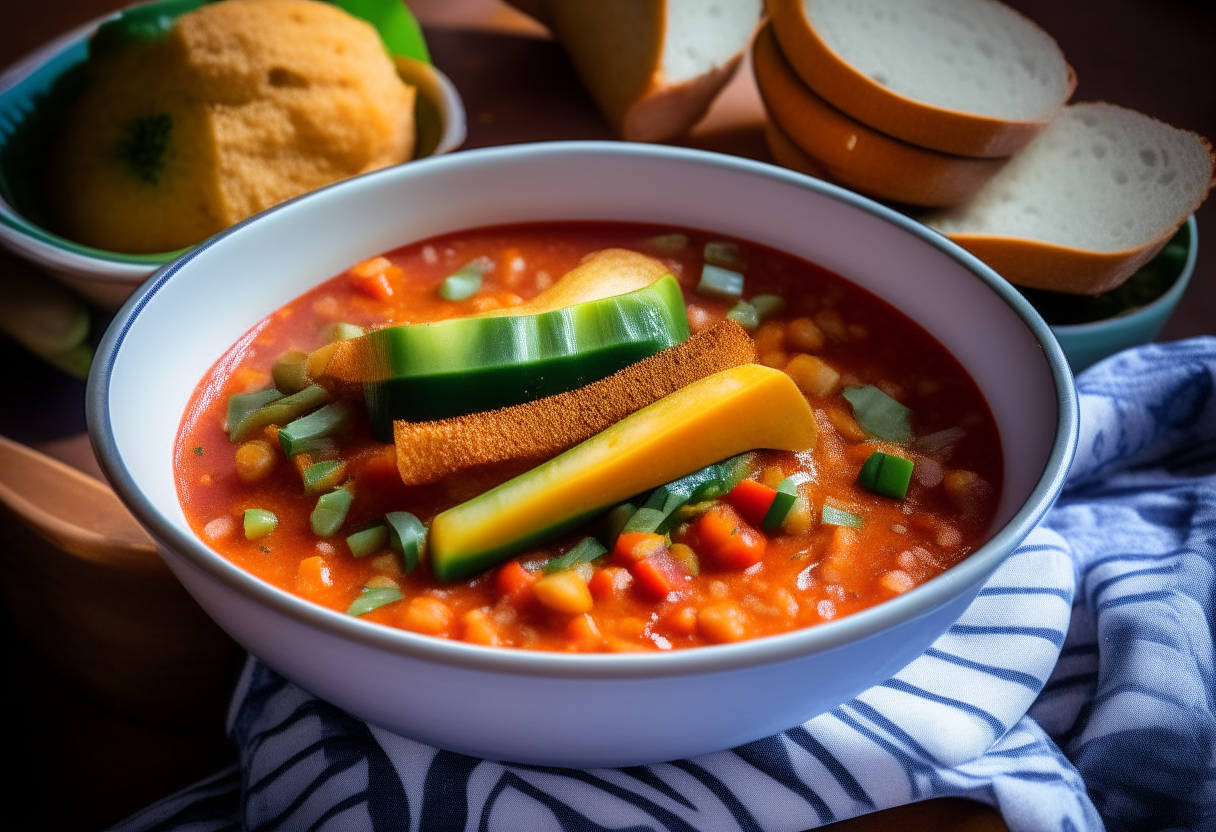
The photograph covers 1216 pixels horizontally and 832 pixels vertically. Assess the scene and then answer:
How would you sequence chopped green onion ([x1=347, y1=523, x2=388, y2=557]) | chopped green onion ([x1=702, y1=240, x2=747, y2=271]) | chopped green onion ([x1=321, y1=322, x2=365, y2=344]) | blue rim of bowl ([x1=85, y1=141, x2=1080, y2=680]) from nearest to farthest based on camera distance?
blue rim of bowl ([x1=85, y1=141, x2=1080, y2=680]) < chopped green onion ([x1=347, y1=523, x2=388, y2=557]) < chopped green onion ([x1=321, y1=322, x2=365, y2=344]) < chopped green onion ([x1=702, y1=240, x2=747, y2=271])

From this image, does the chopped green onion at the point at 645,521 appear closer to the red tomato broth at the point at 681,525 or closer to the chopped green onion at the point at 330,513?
the red tomato broth at the point at 681,525

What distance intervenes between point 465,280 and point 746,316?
0.57m

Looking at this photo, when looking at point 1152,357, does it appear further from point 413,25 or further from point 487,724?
point 413,25

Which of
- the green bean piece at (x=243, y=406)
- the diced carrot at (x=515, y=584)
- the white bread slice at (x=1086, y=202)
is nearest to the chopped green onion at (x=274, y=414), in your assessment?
the green bean piece at (x=243, y=406)

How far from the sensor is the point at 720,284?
205 cm

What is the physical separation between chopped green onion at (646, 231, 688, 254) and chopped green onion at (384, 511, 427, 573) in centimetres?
89

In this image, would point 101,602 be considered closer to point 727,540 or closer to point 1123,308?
point 727,540

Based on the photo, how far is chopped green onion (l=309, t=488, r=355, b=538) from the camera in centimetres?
157

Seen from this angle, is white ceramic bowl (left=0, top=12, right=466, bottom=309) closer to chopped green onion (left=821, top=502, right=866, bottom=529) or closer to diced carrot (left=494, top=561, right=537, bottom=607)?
diced carrot (left=494, top=561, right=537, bottom=607)

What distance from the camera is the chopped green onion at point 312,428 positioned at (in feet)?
5.48

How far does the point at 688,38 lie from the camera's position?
2.76 m

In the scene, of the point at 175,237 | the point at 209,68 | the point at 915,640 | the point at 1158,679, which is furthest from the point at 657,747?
the point at 209,68

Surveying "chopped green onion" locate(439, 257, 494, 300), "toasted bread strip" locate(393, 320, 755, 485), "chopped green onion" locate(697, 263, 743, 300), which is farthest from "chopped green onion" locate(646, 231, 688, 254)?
"toasted bread strip" locate(393, 320, 755, 485)

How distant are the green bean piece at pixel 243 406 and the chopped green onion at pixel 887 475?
1024 mm
